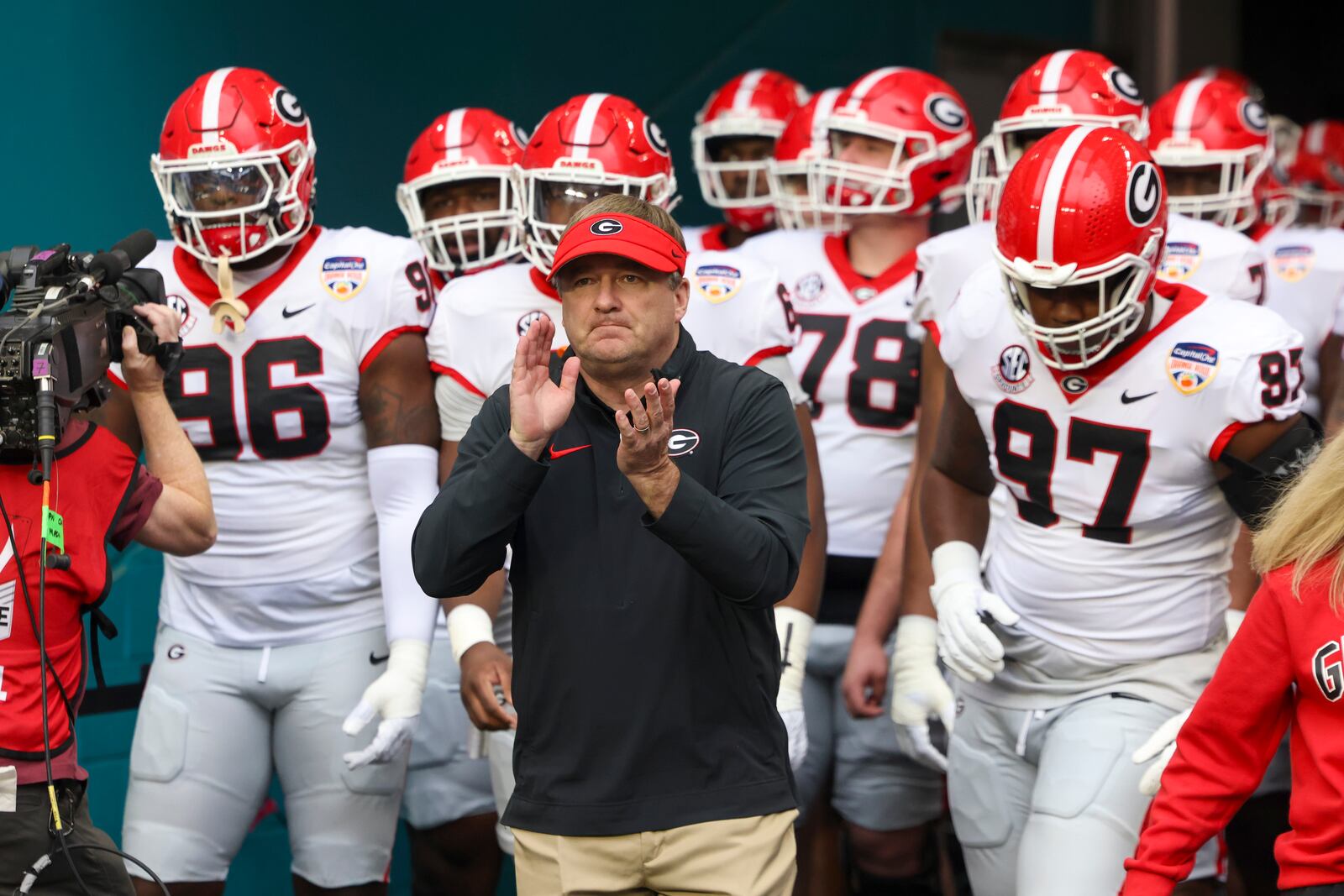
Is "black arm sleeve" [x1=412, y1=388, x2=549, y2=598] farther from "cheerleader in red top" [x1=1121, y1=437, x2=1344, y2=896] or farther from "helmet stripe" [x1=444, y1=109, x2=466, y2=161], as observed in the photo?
"helmet stripe" [x1=444, y1=109, x2=466, y2=161]

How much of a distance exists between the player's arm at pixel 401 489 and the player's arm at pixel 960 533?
101 centimetres

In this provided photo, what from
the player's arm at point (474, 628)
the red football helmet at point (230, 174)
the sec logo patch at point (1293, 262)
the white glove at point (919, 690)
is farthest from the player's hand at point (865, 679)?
the sec logo patch at point (1293, 262)

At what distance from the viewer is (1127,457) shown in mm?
3008

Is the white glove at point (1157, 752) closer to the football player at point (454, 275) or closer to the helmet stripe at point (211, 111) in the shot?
the football player at point (454, 275)

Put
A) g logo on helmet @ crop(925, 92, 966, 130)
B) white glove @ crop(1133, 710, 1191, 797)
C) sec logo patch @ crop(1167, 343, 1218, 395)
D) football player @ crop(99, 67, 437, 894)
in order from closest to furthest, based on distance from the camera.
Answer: white glove @ crop(1133, 710, 1191, 797) → sec logo patch @ crop(1167, 343, 1218, 395) → football player @ crop(99, 67, 437, 894) → g logo on helmet @ crop(925, 92, 966, 130)

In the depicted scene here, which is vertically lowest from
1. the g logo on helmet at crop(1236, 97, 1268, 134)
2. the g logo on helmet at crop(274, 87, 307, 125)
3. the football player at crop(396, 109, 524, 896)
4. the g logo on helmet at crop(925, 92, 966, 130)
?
the football player at crop(396, 109, 524, 896)

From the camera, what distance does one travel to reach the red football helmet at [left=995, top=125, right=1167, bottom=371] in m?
2.91

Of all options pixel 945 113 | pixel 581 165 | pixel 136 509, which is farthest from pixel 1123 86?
pixel 136 509

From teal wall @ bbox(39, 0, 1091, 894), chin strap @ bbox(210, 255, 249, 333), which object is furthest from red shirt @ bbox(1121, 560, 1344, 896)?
teal wall @ bbox(39, 0, 1091, 894)

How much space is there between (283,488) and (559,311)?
67 centimetres

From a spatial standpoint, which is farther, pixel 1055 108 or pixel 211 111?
pixel 1055 108

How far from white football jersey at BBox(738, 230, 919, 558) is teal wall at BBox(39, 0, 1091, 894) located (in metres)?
1.59

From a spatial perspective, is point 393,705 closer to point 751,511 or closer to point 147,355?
→ point 147,355

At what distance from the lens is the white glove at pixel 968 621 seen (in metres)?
3.12
